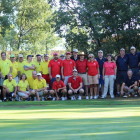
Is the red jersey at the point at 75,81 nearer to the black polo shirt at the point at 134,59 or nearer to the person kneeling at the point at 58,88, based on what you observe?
the person kneeling at the point at 58,88

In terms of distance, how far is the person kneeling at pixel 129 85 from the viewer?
13453 mm

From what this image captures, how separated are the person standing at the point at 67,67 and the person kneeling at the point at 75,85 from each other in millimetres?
347


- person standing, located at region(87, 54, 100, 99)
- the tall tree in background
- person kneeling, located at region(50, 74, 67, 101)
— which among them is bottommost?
person kneeling, located at region(50, 74, 67, 101)

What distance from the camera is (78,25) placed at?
2016 cm

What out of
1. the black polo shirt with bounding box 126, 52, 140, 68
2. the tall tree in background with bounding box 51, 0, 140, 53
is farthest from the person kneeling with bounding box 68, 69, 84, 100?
the tall tree in background with bounding box 51, 0, 140, 53

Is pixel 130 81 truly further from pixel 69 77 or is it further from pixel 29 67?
pixel 29 67

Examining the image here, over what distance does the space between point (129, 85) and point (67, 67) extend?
2.71m

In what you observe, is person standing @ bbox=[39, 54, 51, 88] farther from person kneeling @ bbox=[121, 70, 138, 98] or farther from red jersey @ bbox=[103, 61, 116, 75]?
person kneeling @ bbox=[121, 70, 138, 98]

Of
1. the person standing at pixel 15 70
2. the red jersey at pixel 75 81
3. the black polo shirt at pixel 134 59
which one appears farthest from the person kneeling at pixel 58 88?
the black polo shirt at pixel 134 59

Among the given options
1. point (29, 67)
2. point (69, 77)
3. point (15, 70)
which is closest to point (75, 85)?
point (69, 77)

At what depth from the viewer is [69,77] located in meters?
13.6

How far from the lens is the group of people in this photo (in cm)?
1341

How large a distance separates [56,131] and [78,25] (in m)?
16.2

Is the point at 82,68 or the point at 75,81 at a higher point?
the point at 82,68
